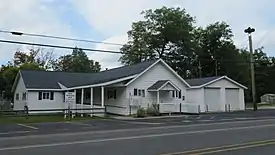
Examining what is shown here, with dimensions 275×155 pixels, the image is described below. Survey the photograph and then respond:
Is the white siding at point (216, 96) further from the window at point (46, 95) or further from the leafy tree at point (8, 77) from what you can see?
the leafy tree at point (8, 77)

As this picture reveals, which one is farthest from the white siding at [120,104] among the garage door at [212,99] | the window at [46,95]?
the garage door at [212,99]

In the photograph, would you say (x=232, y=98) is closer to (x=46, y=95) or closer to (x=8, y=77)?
(x=46, y=95)

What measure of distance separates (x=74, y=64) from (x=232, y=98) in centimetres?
4864

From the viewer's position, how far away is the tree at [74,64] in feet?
268

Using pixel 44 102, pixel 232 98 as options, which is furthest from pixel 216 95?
pixel 44 102

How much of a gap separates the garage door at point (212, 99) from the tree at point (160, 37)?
2425 cm

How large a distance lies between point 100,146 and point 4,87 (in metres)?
47.7

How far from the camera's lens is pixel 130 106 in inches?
1332

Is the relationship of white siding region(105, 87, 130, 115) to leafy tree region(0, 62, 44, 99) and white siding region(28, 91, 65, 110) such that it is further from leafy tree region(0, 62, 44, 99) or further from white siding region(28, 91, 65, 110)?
leafy tree region(0, 62, 44, 99)

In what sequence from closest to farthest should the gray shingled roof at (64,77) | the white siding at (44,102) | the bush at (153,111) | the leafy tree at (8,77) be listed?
the bush at (153,111)
the gray shingled roof at (64,77)
the white siding at (44,102)
the leafy tree at (8,77)

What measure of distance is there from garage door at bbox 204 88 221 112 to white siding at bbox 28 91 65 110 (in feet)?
51.5

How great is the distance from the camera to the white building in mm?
34438

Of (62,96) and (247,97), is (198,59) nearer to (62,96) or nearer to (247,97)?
(247,97)

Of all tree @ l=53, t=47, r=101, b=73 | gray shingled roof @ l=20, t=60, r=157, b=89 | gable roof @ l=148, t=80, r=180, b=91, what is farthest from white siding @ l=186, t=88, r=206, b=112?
tree @ l=53, t=47, r=101, b=73
